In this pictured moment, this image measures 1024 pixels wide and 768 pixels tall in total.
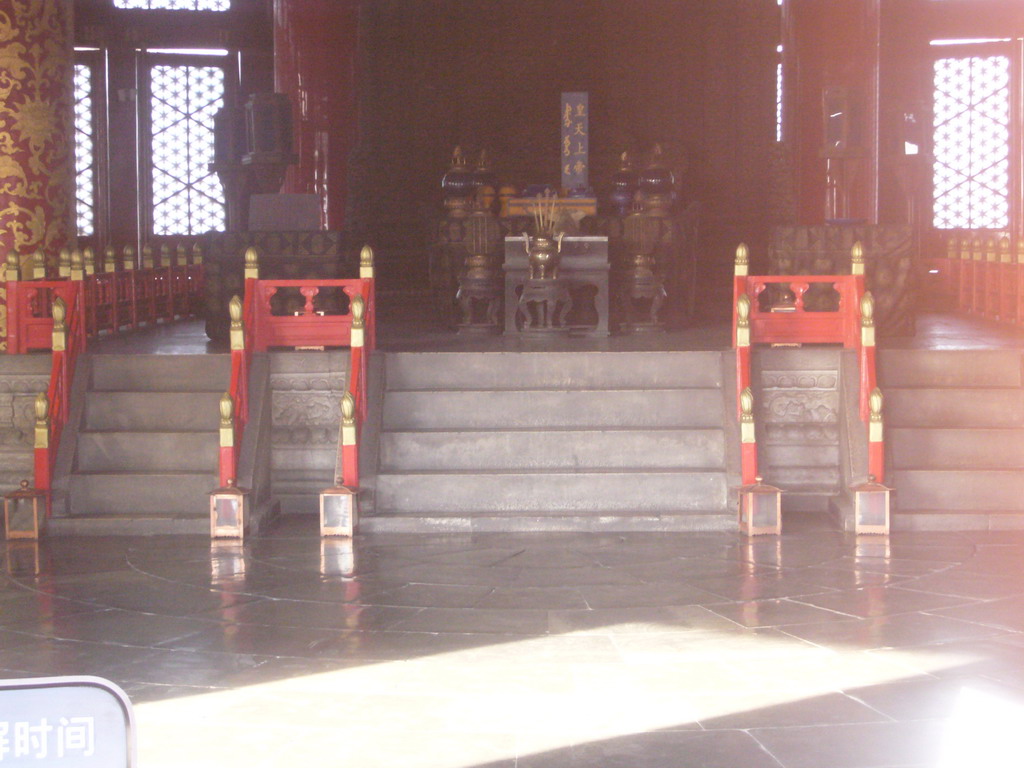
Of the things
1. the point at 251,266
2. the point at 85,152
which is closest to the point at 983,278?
the point at 251,266

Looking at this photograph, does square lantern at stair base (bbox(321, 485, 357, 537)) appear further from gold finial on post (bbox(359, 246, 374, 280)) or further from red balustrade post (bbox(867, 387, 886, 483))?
red balustrade post (bbox(867, 387, 886, 483))

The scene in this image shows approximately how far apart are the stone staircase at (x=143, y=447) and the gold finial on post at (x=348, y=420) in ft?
2.25

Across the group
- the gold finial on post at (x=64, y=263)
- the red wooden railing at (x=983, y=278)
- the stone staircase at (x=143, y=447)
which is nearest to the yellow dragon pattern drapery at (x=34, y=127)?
the gold finial on post at (x=64, y=263)

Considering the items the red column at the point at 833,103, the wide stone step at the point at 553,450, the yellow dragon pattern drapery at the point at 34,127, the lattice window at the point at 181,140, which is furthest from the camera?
the lattice window at the point at 181,140

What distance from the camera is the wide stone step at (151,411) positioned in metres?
6.52

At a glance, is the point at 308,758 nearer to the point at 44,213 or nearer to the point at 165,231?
the point at 44,213

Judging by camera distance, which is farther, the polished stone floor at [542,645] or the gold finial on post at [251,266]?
the gold finial on post at [251,266]

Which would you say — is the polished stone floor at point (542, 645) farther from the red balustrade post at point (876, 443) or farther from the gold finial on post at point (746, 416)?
the gold finial on post at point (746, 416)

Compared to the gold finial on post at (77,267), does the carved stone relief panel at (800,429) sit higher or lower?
lower

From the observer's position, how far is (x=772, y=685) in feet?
12.2

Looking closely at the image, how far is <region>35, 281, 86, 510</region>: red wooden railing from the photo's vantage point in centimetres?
612

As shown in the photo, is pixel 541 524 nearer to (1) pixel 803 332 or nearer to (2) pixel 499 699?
(1) pixel 803 332

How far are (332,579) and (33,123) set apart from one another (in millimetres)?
3499

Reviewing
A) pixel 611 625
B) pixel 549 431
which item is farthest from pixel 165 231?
pixel 611 625
